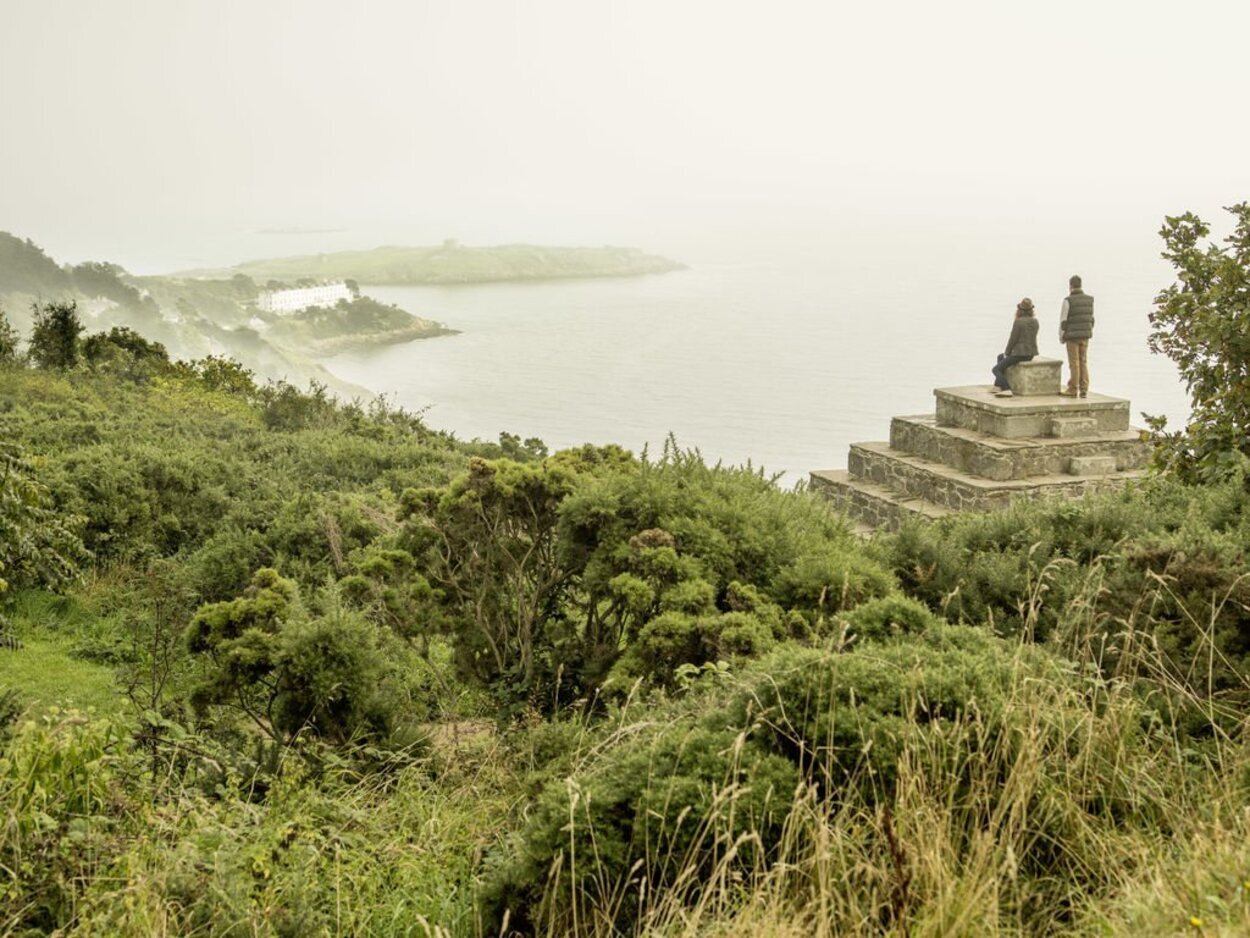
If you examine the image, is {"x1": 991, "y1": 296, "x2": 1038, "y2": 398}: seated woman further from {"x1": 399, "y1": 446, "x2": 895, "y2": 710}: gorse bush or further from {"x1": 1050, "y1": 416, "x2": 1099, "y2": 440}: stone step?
{"x1": 399, "y1": 446, "x2": 895, "y2": 710}: gorse bush

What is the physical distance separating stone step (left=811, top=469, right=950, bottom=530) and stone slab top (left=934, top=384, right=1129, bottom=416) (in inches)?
50.8

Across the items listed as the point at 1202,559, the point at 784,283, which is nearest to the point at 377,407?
the point at 1202,559

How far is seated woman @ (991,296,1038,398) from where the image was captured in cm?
1431

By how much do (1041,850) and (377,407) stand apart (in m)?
19.2

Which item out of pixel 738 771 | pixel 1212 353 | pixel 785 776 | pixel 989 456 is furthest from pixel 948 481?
pixel 738 771

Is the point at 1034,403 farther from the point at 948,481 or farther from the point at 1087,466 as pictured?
the point at 948,481

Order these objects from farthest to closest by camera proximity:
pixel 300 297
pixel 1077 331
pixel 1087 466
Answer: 1. pixel 300 297
2. pixel 1077 331
3. pixel 1087 466

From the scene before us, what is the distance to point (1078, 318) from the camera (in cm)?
1445

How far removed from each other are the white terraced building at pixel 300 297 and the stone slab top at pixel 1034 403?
110 ft

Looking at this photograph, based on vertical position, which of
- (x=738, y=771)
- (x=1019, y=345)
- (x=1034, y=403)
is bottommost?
(x=1034, y=403)

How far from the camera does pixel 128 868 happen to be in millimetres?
3602

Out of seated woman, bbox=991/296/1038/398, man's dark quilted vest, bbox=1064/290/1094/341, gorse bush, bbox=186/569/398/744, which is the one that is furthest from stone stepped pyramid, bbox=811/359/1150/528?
gorse bush, bbox=186/569/398/744

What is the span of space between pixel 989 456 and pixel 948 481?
1.67ft

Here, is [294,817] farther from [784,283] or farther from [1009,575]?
[784,283]
